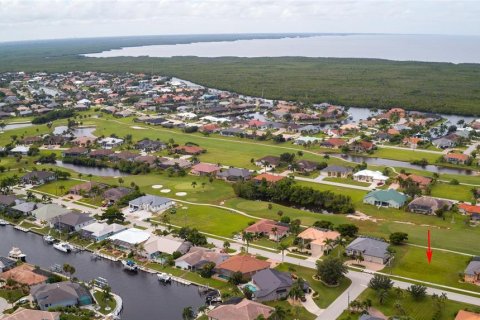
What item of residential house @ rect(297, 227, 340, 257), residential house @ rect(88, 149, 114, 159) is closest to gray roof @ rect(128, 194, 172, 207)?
residential house @ rect(297, 227, 340, 257)

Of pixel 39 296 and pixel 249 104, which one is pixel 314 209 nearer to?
pixel 39 296

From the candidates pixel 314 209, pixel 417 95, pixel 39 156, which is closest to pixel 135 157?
pixel 39 156

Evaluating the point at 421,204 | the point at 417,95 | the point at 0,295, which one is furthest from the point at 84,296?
the point at 417,95

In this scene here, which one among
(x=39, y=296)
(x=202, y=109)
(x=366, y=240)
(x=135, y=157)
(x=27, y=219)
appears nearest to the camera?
(x=39, y=296)

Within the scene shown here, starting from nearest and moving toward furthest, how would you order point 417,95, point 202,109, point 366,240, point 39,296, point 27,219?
point 39,296 < point 366,240 < point 27,219 < point 202,109 < point 417,95

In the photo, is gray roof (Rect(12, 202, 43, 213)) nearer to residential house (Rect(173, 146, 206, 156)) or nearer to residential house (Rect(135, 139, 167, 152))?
residential house (Rect(173, 146, 206, 156))

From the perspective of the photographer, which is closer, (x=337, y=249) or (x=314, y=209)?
(x=337, y=249)
